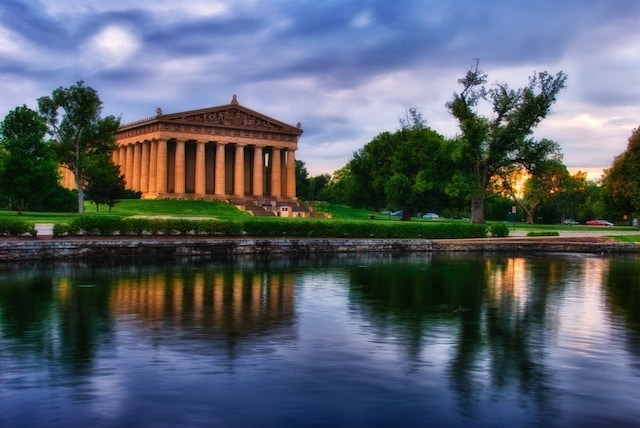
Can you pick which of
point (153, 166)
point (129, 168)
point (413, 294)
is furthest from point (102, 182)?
point (413, 294)

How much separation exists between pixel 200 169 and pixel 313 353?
262 ft

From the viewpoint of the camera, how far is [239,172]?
92750mm

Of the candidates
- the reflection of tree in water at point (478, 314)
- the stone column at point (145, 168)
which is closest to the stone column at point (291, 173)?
the stone column at point (145, 168)

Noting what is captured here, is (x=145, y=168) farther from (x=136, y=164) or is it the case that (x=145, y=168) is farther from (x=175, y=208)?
(x=175, y=208)

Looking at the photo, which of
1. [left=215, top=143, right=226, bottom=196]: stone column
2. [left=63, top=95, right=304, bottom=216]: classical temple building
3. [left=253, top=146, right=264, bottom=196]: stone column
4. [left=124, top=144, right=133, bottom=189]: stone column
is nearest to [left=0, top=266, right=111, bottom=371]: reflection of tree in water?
[left=63, top=95, right=304, bottom=216]: classical temple building

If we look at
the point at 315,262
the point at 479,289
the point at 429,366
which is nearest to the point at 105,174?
the point at 315,262

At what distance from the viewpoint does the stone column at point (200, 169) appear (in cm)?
8878

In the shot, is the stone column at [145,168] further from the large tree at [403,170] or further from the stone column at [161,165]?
the large tree at [403,170]

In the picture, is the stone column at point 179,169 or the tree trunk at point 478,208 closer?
the tree trunk at point 478,208

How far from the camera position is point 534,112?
5647 centimetres

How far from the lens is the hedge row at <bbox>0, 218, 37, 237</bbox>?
3053 cm

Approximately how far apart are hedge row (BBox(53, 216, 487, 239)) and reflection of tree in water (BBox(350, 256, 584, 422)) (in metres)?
11.1

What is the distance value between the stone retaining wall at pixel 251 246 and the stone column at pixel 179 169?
52597 millimetres

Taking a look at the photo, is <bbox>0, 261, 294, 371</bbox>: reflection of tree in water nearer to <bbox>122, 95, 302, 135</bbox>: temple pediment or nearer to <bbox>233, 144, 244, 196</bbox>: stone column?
<bbox>122, 95, 302, 135</bbox>: temple pediment
